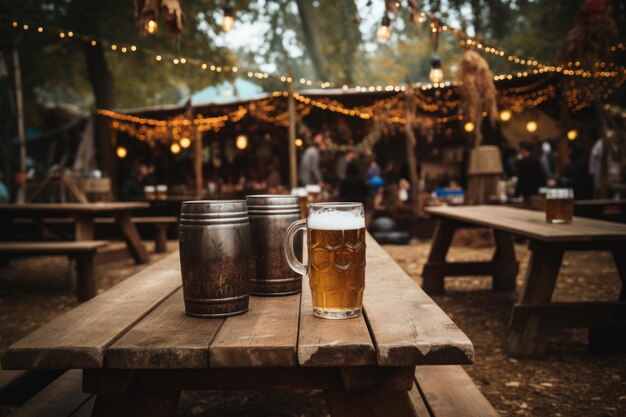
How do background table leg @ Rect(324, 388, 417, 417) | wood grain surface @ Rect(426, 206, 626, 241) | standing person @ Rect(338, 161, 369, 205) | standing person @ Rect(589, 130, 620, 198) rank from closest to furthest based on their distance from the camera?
background table leg @ Rect(324, 388, 417, 417), wood grain surface @ Rect(426, 206, 626, 241), standing person @ Rect(338, 161, 369, 205), standing person @ Rect(589, 130, 620, 198)

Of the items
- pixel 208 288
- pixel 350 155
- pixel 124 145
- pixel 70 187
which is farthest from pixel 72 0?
pixel 208 288

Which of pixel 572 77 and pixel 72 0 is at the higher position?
pixel 72 0

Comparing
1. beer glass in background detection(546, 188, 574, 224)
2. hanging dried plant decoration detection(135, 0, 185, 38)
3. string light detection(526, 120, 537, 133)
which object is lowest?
beer glass in background detection(546, 188, 574, 224)

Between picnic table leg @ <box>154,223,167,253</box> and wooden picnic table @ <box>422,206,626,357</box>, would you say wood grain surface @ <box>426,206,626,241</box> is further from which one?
picnic table leg @ <box>154,223,167,253</box>

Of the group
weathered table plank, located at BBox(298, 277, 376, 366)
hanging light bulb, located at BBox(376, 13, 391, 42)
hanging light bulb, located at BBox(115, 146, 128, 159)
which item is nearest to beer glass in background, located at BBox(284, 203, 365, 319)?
weathered table plank, located at BBox(298, 277, 376, 366)

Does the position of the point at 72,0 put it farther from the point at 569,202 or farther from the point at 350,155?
the point at 569,202

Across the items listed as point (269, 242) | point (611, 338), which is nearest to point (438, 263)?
point (611, 338)

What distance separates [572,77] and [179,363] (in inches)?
419

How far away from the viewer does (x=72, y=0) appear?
13.2m

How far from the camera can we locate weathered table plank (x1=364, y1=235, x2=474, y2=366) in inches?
39.9

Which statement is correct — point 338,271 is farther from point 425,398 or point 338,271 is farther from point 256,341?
point 425,398

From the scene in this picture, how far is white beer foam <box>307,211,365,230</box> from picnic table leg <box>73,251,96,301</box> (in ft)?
13.7

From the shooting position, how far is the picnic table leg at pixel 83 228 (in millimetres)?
5703

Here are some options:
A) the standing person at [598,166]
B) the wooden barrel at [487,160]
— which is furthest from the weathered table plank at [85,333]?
the standing person at [598,166]
